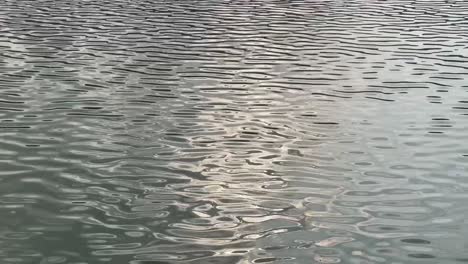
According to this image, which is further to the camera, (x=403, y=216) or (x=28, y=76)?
(x=28, y=76)

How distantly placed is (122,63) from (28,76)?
4.95 m

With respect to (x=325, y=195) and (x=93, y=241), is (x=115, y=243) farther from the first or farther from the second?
(x=325, y=195)

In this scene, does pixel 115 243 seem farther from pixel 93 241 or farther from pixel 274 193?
pixel 274 193

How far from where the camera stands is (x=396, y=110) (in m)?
24.7

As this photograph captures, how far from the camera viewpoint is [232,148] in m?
20.4

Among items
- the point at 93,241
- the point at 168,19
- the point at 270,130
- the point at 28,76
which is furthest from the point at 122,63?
the point at 93,241

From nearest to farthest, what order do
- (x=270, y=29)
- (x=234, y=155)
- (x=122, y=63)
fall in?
(x=234, y=155), (x=122, y=63), (x=270, y=29)

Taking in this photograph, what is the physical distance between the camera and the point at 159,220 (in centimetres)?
1541

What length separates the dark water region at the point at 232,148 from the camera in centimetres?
1449

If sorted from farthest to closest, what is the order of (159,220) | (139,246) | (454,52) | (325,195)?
1. (454,52)
2. (325,195)
3. (159,220)
4. (139,246)

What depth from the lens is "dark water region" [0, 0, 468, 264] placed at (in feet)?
47.5

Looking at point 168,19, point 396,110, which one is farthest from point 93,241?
point 168,19

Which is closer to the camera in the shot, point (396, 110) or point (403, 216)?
point (403, 216)

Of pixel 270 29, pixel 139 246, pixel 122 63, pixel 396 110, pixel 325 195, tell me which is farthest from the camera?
pixel 270 29
